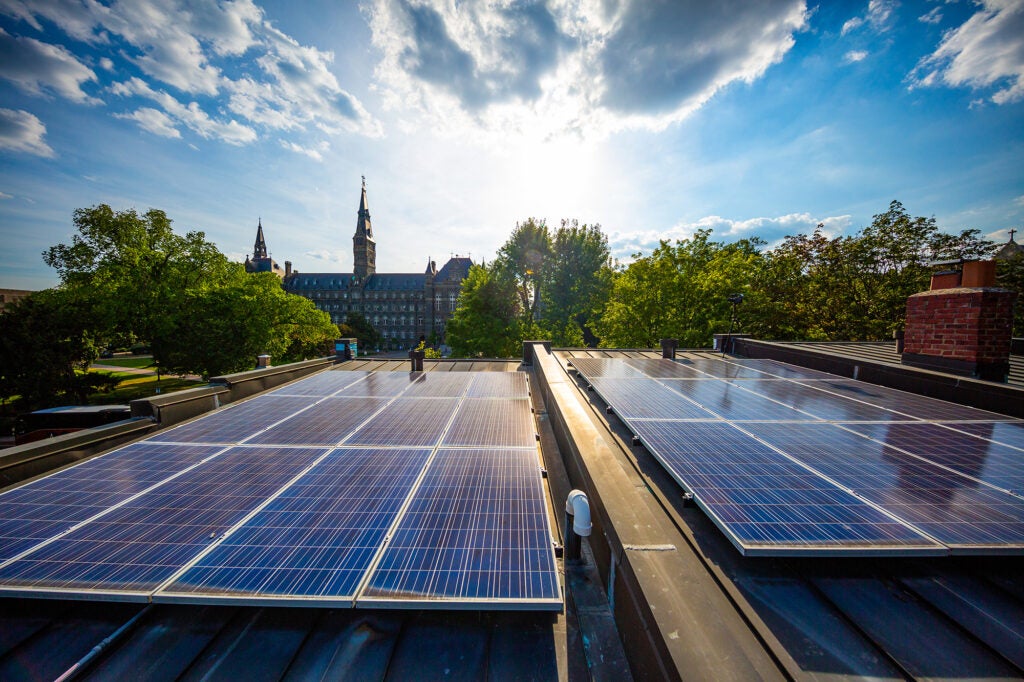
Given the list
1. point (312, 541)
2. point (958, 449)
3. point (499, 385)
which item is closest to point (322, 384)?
point (499, 385)

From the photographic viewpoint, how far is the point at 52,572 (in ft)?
9.33

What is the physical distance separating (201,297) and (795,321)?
52.5 metres

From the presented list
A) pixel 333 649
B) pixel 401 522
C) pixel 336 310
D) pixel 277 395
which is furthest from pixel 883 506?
pixel 336 310

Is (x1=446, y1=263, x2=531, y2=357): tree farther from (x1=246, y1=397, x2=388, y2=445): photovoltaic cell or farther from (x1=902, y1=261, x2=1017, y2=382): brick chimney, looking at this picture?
(x1=902, y1=261, x2=1017, y2=382): brick chimney

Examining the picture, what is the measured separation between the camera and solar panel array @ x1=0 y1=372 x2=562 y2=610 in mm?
2609

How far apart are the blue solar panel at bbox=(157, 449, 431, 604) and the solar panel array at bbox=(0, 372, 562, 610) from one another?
14 mm

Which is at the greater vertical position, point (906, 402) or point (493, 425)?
point (906, 402)

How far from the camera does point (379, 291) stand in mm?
102562

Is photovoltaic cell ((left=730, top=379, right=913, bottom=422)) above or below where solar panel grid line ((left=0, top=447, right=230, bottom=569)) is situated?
above

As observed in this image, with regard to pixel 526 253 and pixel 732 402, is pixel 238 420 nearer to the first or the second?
pixel 732 402

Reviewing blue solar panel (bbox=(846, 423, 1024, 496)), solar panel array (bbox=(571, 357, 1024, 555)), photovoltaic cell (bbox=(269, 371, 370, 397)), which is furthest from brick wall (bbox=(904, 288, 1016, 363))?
photovoltaic cell (bbox=(269, 371, 370, 397))

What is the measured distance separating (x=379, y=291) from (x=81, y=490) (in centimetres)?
10623

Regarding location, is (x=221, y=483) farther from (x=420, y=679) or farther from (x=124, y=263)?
(x=124, y=263)

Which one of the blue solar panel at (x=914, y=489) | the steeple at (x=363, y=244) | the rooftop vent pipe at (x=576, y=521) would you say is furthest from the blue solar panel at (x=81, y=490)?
the steeple at (x=363, y=244)
